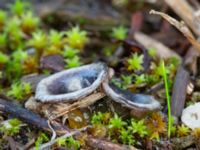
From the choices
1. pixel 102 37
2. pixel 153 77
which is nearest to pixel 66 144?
pixel 153 77

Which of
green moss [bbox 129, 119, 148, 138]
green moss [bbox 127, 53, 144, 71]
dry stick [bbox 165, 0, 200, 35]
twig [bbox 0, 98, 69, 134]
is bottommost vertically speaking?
twig [bbox 0, 98, 69, 134]

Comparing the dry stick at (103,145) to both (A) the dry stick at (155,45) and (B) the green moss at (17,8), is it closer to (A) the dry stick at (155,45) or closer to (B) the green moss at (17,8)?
(A) the dry stick at (155,45)

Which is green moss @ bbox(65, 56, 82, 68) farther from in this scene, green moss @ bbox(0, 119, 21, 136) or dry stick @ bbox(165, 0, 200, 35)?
dry stick @ bbox(165, 0, 200, 35)

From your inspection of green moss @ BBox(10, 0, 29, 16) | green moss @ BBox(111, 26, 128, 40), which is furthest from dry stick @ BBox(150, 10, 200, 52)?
green moss @ BBox(10, 0, 29, 16)

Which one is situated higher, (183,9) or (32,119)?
(183,9)

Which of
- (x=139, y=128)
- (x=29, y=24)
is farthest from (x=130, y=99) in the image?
(x=29, y=24)

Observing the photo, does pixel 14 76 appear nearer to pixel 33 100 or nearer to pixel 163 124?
pixel 33 100

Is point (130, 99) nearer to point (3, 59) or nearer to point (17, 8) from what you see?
point (3, 59)
